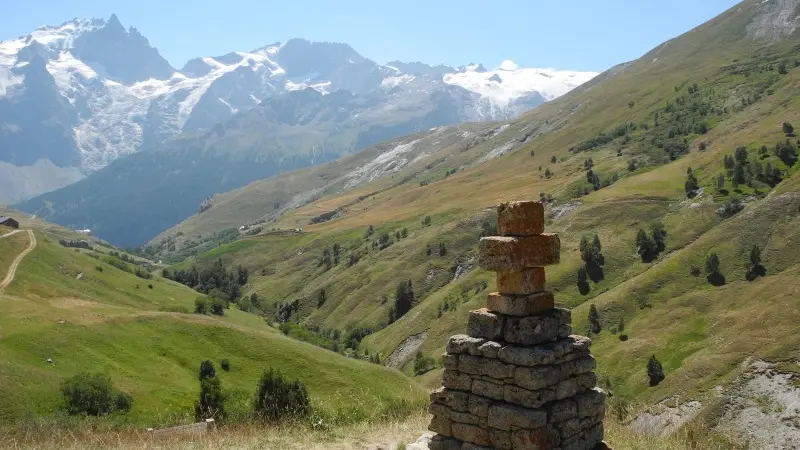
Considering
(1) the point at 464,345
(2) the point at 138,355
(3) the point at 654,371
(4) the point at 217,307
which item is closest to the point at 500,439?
(1) the point at 464,345

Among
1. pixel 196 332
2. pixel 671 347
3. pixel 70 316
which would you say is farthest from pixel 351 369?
pixel 671 347

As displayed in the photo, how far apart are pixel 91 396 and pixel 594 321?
250 ft

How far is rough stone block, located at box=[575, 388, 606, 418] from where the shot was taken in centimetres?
1426

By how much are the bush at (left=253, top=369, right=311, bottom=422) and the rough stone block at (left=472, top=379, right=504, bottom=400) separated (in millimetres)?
8139

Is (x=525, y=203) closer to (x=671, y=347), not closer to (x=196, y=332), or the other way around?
(x=196, y=332)

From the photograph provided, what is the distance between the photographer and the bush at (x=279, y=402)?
67.1ft

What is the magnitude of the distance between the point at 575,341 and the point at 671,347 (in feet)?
268

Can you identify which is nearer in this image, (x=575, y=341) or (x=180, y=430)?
(x=575, y=341)

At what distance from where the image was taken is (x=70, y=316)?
7206cm

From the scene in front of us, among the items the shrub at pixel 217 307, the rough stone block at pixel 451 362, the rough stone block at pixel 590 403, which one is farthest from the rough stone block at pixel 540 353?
the shrub at pixel 217 307

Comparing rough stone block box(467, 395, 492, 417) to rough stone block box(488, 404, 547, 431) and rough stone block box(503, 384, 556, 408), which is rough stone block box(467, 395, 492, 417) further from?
rough stone block box(503, 384, 556, 408)

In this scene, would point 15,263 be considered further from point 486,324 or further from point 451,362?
point 486,324

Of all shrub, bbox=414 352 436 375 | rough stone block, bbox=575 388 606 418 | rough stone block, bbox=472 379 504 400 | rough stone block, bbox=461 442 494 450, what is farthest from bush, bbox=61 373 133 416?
shrub, bbox=414 352 436 375

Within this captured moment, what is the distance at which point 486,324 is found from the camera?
14586 millimetres
